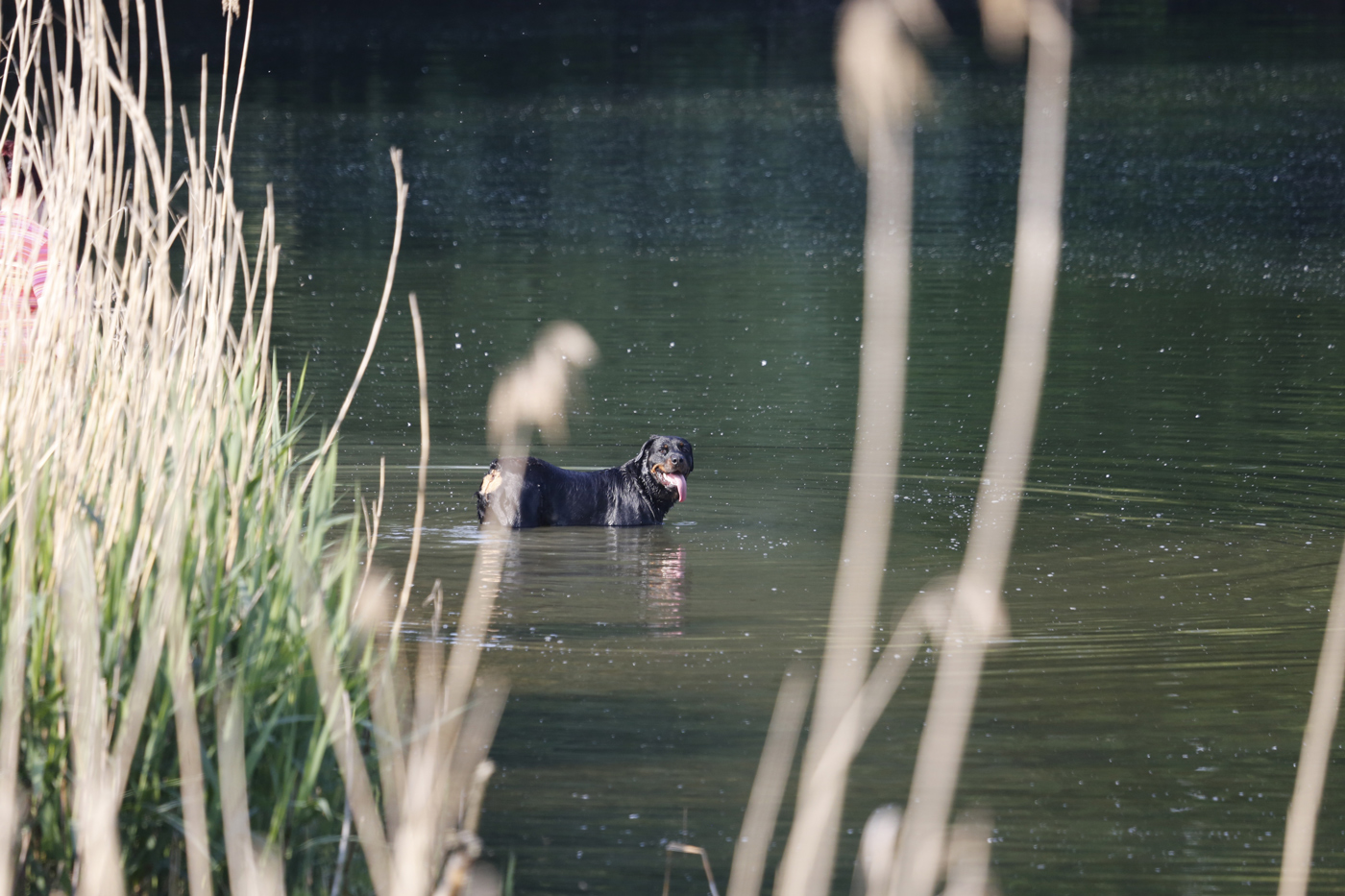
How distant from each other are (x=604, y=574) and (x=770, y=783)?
2740 millimetres

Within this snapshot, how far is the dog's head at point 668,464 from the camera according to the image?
27.7ft

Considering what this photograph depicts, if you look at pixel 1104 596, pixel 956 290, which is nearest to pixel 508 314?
pixel 956 290

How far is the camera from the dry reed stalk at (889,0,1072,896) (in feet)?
10.0

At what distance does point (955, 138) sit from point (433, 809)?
24.0m

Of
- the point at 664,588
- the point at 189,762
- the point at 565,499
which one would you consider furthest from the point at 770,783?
the point at 565,499

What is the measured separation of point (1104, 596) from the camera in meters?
7.19

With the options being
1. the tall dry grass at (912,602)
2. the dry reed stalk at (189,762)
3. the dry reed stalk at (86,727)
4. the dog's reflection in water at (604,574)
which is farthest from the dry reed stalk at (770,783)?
the dry reed stalk at (86,727)

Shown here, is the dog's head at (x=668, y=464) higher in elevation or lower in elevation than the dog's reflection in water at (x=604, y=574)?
higher

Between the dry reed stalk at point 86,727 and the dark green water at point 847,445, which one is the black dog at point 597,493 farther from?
the dry reed stalk at point 86,727

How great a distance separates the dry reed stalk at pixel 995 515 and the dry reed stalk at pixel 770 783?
0.33 m

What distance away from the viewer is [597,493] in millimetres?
8664

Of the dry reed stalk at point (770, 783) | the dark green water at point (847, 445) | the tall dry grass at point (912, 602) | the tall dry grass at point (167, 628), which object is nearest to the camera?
the tall dry grass at point (912, 602)

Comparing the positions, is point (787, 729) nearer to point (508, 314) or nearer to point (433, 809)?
point (433, 809)

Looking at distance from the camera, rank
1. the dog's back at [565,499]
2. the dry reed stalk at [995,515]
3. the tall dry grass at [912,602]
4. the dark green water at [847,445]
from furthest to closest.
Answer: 1. the dog's back at [565,499]
2. the dark green water at [847,445]
3. the dry reed stalk at [995,515]
4. the tall dry grass at [912,602]
